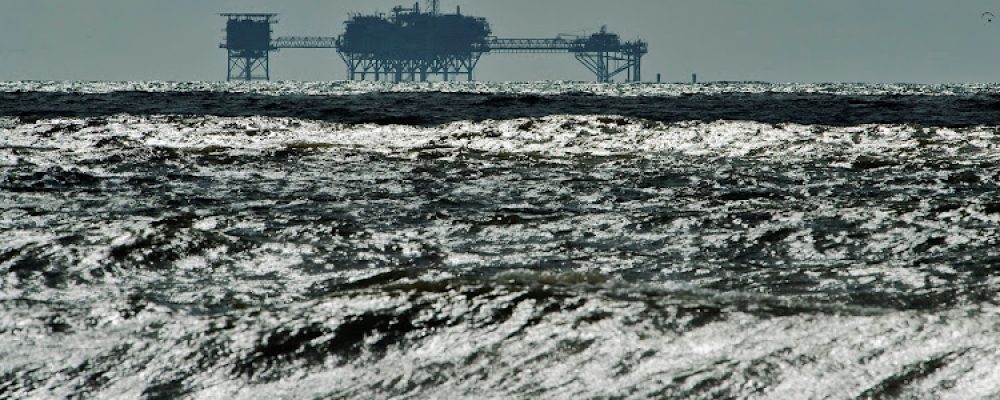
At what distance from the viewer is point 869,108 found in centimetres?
3650

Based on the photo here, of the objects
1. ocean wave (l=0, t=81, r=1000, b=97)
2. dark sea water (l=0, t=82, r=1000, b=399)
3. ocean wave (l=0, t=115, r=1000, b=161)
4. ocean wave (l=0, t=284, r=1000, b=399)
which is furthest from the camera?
ocean wave (l=0, t=81, r=1000, b=97)

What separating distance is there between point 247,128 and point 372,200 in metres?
12.8

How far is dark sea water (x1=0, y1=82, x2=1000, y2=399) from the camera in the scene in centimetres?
475

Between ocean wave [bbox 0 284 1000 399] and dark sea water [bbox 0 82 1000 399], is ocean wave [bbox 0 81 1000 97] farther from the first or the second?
ocean wave [bbox 0 284 1000 399]

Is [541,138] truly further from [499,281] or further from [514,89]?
[514,89]

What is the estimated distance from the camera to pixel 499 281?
6.51 metres

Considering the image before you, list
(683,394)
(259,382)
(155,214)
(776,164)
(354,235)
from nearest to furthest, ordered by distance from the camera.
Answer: (683,394)
(259,382)
(354,235)
(155,214)
(776,164)

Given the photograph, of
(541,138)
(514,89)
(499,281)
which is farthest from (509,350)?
(514,89)

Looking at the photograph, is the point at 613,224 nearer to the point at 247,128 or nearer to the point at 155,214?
the point at 155,214

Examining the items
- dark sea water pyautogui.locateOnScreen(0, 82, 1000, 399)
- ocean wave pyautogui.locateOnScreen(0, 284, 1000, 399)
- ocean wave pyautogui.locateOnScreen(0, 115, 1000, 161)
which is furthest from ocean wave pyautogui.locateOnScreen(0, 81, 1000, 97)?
ocean wave pyautogui.locateOnScreen(0, 284, 1000, 399)

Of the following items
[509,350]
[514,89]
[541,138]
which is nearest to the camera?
[509,350]

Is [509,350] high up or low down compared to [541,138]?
up

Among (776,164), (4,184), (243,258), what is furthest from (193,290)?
(776,164)

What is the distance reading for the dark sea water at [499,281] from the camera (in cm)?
475
